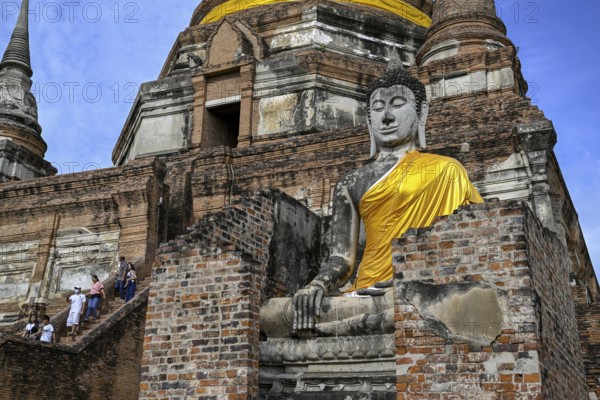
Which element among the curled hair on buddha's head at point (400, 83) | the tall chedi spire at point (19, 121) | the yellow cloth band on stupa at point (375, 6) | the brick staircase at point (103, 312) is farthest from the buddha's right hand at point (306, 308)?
the yellow cloth band on stupa at point (375, 6)

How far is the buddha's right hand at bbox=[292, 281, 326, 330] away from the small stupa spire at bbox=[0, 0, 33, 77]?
19138mm

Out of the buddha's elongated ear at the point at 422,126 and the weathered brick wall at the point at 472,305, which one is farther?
the buddha's elongated ear at the point at 422,126

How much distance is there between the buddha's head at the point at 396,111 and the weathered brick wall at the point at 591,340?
4182mm

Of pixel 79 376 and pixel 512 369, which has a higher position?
pixel 79 376

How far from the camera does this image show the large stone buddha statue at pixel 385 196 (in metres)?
7.25

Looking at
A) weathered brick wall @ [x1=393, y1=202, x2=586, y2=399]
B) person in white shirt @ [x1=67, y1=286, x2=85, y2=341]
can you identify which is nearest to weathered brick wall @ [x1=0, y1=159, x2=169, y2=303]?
person in white shirt @ [x1=67, y1=286, x2=85, y2=341]

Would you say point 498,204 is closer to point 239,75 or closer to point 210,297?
point 210,297

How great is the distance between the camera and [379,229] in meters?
7.56

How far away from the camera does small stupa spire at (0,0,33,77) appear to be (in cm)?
2311

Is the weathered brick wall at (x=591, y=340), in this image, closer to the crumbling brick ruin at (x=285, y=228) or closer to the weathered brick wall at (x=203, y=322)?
the crumbling brick ruin at (x=285, y=228)

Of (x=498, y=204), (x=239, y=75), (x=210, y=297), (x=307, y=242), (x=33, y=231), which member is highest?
(x=239, y=75)

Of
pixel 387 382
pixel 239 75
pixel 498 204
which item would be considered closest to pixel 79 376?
pixel 387 382

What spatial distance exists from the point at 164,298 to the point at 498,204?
3113 mm

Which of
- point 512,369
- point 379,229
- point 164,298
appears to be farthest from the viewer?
point 379,229
